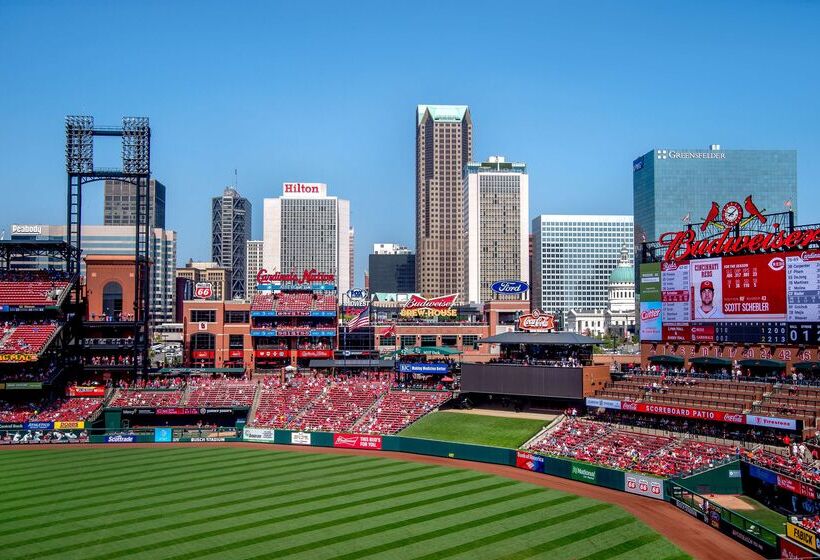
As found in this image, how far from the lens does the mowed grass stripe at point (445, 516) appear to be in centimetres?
3641

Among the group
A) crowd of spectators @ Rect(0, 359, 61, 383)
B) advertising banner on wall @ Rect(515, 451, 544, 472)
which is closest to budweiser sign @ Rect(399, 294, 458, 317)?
crowd of spectators @ Rect(0, 359, 61, 383)

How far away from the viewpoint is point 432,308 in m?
101

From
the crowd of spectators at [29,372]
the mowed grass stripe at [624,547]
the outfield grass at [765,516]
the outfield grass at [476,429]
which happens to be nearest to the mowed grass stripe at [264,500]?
the outfield grass at [476,429]

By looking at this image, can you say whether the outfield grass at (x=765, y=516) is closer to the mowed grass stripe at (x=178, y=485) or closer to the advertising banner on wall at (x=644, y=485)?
the advertising banner on wall at (x=644, y=485)

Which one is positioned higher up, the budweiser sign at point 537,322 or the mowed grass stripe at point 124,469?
the budweiser sign at point 537,322

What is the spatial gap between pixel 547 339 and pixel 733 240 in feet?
63.5

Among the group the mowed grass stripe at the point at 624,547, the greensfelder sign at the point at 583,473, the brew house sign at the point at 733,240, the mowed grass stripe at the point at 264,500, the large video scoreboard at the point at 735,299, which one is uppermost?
the brew house sign at the point at 733,240

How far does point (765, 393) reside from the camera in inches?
2147

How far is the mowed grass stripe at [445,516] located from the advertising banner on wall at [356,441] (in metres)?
18.4

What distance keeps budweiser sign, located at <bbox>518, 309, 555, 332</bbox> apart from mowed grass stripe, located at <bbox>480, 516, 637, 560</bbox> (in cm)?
3474

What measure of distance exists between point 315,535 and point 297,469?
56.6 feet

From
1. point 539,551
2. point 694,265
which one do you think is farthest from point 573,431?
point 539,551

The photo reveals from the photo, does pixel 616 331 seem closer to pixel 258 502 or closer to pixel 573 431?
pixel 573 431

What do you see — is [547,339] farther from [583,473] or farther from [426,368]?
[583,473]
